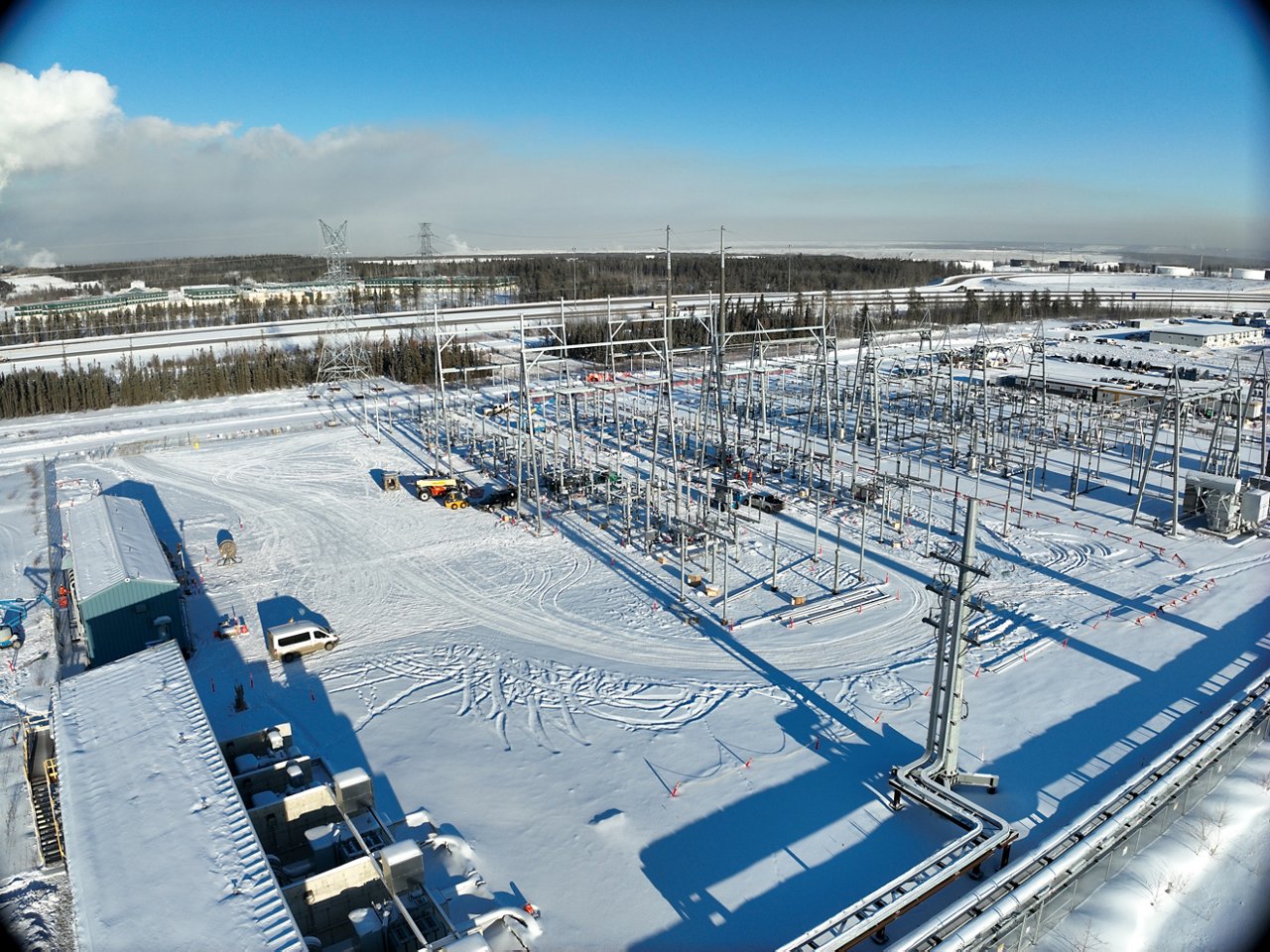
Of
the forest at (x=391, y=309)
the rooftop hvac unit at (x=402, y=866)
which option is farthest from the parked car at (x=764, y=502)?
the rooftop hvac unit at (x=402, y=866)

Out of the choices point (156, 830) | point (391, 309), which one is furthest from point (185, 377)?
point (156, 830)

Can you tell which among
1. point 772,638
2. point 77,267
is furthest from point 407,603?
point 77,267

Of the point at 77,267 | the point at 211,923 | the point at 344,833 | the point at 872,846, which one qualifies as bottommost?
the point at 872,846

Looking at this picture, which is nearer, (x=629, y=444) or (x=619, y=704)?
(x=619, y=704)

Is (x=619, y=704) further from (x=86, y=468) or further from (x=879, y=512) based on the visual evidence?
(x=86, y=468)

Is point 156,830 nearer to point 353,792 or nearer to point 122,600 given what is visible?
point 353,792

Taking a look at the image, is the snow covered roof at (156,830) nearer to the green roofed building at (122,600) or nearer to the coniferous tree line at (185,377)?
the green roofed building at (122,600)

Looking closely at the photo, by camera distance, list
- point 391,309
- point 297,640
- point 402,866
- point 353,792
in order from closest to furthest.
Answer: point 402,866 < point 353,792 < point 297,640 < point 391,309
